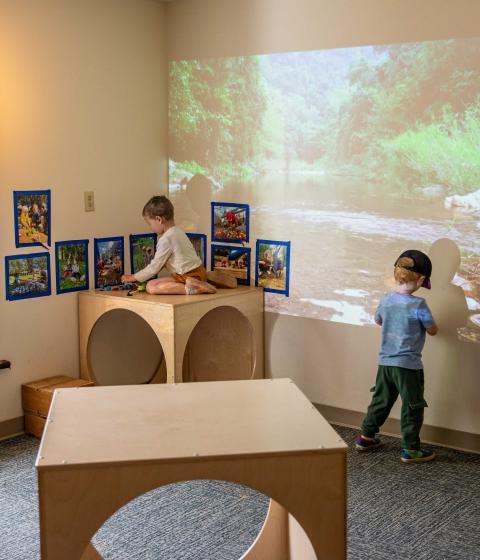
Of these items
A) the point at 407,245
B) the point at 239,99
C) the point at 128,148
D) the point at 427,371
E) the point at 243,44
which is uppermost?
the point at 243,44

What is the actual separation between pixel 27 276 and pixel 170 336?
0.87 metres

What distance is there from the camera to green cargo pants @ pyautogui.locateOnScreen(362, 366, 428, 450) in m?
3.87

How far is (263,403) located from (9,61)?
99.5 inches

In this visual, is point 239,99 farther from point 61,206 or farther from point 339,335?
point 339,335

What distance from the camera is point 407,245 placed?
4.10 metres

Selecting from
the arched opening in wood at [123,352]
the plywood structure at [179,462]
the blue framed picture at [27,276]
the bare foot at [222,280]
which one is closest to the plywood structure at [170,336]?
the arched opening in wood at [123,352]

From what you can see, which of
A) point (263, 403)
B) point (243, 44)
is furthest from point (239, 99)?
point (263, 403)

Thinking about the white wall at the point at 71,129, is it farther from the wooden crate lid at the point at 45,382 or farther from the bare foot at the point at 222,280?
the bare foot at the point at 222,280

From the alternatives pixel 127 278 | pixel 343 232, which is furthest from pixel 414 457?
pixel 127 278

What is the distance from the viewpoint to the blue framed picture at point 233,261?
4793 millimetres

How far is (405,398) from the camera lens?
3.88 metres

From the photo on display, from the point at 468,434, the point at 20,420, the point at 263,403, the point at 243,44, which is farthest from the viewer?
the point at 243,44

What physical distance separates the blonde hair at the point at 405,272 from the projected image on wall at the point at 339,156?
0.22 meters

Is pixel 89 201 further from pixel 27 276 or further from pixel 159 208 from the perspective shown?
pixel 27 276
